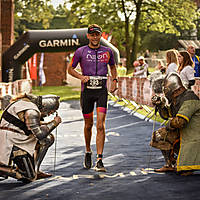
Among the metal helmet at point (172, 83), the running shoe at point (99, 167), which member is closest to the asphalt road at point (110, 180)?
the running shoe at point (99, 167)

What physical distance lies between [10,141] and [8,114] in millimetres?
329

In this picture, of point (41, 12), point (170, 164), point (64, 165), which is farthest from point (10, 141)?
point (41, 12)

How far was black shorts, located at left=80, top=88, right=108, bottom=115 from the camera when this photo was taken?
7.63m

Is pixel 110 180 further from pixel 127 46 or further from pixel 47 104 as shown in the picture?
pixel 127 46

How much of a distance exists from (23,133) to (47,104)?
47 centimetres

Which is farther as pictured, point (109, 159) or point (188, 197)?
point (109, 159)

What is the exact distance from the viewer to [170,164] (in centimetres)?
711

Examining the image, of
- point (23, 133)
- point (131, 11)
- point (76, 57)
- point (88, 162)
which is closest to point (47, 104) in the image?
point (23, 133)

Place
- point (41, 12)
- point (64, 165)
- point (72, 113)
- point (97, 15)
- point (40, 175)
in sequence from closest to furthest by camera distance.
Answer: point (40, 175) → point (64, 165) → point (72, 113) → point (41, 12) → point (97, 15)

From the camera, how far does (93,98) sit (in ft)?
25.3

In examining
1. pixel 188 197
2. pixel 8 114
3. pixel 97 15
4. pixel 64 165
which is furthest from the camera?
pixel 97 15

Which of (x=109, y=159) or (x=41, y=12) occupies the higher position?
(x=41, y=12)

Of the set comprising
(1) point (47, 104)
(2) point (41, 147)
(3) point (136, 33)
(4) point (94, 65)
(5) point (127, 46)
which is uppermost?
(3) point (136, 33)

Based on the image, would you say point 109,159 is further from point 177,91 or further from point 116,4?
point 116,4
